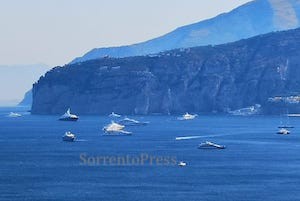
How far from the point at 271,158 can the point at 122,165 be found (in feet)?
114

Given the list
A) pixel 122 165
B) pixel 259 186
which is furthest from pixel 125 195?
pixel 122 165

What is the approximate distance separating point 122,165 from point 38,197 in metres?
44.2

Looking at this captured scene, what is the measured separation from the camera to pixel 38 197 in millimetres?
127812

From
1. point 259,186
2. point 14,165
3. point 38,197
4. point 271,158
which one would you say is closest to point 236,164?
point 271,158

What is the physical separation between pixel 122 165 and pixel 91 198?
43829 mm

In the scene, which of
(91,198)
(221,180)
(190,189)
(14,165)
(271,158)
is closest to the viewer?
(91,198)

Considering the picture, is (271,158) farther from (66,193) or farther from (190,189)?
(66,193)

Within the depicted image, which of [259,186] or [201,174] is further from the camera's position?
[201,174]

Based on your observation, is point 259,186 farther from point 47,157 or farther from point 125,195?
point 47,157

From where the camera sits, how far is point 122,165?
6718 inches

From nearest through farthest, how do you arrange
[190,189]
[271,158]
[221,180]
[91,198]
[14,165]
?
[91,198] < [190,189] < [221,180] < [14,165] < [271,158]

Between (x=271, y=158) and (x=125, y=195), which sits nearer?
(x=125, y=195)

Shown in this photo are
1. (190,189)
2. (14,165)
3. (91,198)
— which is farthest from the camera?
(14,165)

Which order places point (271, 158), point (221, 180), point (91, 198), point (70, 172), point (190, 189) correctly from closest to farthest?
point (91, 198) < point (190, 189) < point (221, 180) < point (70, 172) < point (271, 158)
